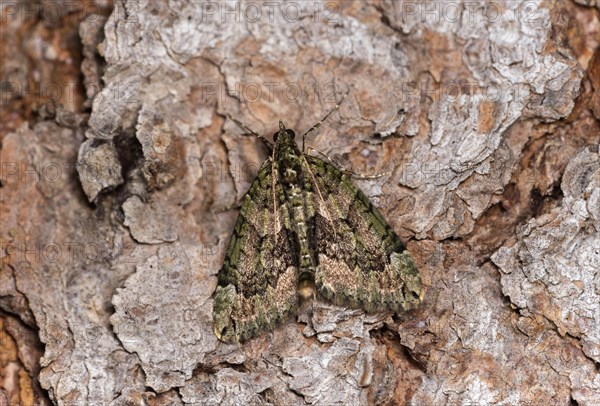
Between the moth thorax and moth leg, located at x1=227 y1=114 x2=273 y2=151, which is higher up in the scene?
moth leg, located at x1=227 y1=114 x2=273 y2=151

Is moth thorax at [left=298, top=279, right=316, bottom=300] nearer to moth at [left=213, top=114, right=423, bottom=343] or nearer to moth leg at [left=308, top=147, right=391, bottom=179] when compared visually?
moth at [left=213, top=114, right=423, bottom=343]

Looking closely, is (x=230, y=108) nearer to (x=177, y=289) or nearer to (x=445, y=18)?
(x=177, y=289)

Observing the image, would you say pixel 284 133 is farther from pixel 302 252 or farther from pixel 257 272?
pixel 257 272

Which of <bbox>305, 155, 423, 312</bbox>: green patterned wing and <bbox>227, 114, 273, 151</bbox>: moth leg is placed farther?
<bbox>227, 114, 273, 151</bbox>: moth leg

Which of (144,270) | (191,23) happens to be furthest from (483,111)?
(144,270)

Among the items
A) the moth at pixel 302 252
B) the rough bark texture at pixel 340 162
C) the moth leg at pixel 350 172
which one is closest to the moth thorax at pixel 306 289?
the moth at pixel 302 252

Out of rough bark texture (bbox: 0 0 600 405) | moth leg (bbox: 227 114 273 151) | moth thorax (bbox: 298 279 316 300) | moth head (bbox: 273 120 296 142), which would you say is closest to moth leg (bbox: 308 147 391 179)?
rough bark texture (bbox: 0 0 600 405)

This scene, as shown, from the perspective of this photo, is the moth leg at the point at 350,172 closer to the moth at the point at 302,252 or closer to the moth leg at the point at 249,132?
the moth at the point at 302,252

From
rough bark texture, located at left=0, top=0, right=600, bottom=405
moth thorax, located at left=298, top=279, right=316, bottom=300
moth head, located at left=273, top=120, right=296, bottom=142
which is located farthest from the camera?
moth head, located at left=273, top=120, right=296, bottom=142
